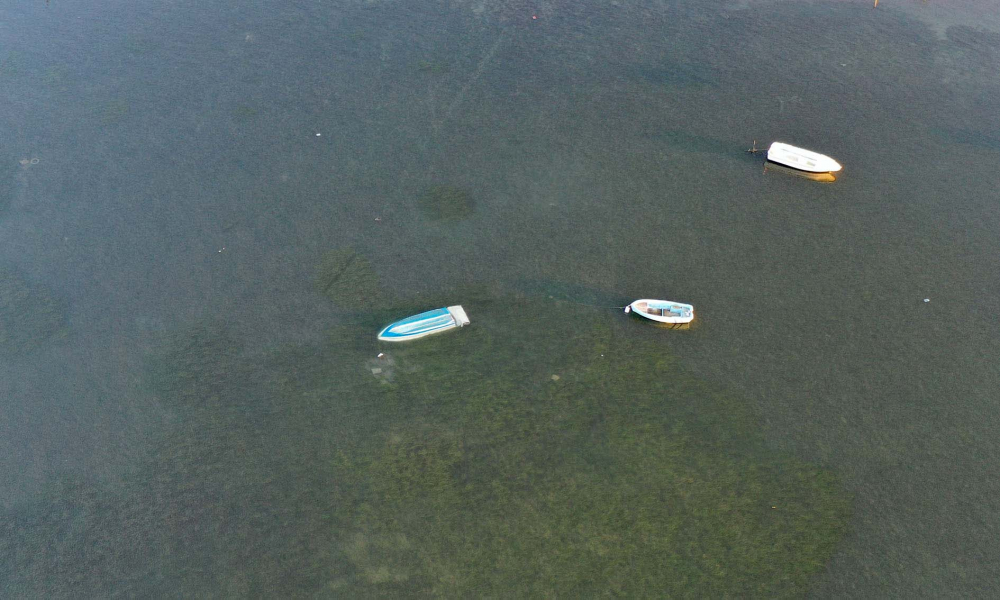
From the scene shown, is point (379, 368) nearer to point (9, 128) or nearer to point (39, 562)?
point (39, 562)

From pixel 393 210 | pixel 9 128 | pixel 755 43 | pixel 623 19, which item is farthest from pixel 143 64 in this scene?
pixel 755 43

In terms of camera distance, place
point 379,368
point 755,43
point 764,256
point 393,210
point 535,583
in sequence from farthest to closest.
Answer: point 755,43, point 393,210, point 764,256, point 379,368, point 535,583

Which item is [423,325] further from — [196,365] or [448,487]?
[196,365]

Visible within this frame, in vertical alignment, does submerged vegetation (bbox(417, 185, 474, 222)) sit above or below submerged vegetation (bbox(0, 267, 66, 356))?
above

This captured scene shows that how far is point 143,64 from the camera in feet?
299

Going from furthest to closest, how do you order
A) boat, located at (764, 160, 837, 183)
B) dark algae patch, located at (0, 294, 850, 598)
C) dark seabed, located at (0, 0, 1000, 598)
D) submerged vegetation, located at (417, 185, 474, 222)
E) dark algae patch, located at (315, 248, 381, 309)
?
1. boat, located at (764, 160, 837, 183)
2. submerged vegetation, located at (417, 185, 474, 222)
3. dark algae patch, located at (315, 248, 381, 309)
4. dark seabed, located at (0, 0, 1000, 598)
5. dark algae patch, located at (0, 294, 850, 598)

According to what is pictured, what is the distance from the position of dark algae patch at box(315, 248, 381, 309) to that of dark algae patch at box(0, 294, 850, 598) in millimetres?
4746

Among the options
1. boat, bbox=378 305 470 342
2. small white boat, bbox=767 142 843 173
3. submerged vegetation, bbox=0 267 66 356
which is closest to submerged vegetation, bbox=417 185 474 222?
boat, bbox=378 305 470 342

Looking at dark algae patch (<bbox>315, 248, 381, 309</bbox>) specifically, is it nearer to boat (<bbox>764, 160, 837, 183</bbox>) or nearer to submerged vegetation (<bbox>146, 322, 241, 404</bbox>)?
submerged vegetation (<bbox>146, 322, 241, 404</bbox>)

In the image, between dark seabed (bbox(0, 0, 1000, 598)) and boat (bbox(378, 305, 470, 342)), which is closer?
dark seabed (bbox(0, 0, 1000, 598))

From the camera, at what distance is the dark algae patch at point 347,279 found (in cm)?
6444

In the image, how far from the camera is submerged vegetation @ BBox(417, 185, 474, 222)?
71.9 m

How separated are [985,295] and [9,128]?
108m

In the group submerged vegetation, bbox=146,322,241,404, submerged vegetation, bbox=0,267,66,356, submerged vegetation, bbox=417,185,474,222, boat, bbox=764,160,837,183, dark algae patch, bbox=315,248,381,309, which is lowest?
submerged vegetation, bbox=146,322,241,404
